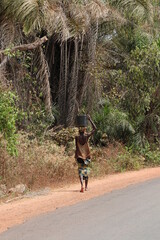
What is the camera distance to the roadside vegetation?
46.8 ft

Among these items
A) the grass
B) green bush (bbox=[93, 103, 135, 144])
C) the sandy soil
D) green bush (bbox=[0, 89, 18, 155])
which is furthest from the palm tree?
the sandy soil

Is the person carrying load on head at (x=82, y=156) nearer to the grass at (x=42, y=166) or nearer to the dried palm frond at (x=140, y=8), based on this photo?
the grass at (x=42, y=166)

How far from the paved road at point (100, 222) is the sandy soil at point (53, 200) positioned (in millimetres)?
317

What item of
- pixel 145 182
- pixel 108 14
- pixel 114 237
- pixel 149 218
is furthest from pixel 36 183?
pixel 108 14

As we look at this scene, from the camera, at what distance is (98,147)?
16.6 m

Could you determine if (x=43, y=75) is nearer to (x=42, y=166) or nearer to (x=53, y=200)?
(x=42, y=166)

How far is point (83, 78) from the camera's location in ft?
56.2

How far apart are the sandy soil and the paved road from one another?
0.32 metres

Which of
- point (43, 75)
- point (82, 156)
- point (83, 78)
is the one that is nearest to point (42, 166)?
point (82, 156)

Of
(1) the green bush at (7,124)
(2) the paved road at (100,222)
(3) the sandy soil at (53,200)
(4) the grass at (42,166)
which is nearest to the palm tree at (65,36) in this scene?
(4) the grass at (42,166)

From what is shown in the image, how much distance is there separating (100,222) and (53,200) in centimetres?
247

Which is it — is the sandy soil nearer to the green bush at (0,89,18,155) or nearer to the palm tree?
the green bush at (0,89,18,155)

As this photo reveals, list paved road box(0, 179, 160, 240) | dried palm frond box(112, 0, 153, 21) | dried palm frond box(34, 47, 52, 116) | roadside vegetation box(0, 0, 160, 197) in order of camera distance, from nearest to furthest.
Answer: paved road box(0, 179, 160, 240) → roadside vegetation box(0, 0, 160, 197) → dried palm frond box(34, 47, 52, 116) → dried palm frond box(112, 0, 153, 21)

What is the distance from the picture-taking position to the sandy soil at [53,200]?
24.7 feet
